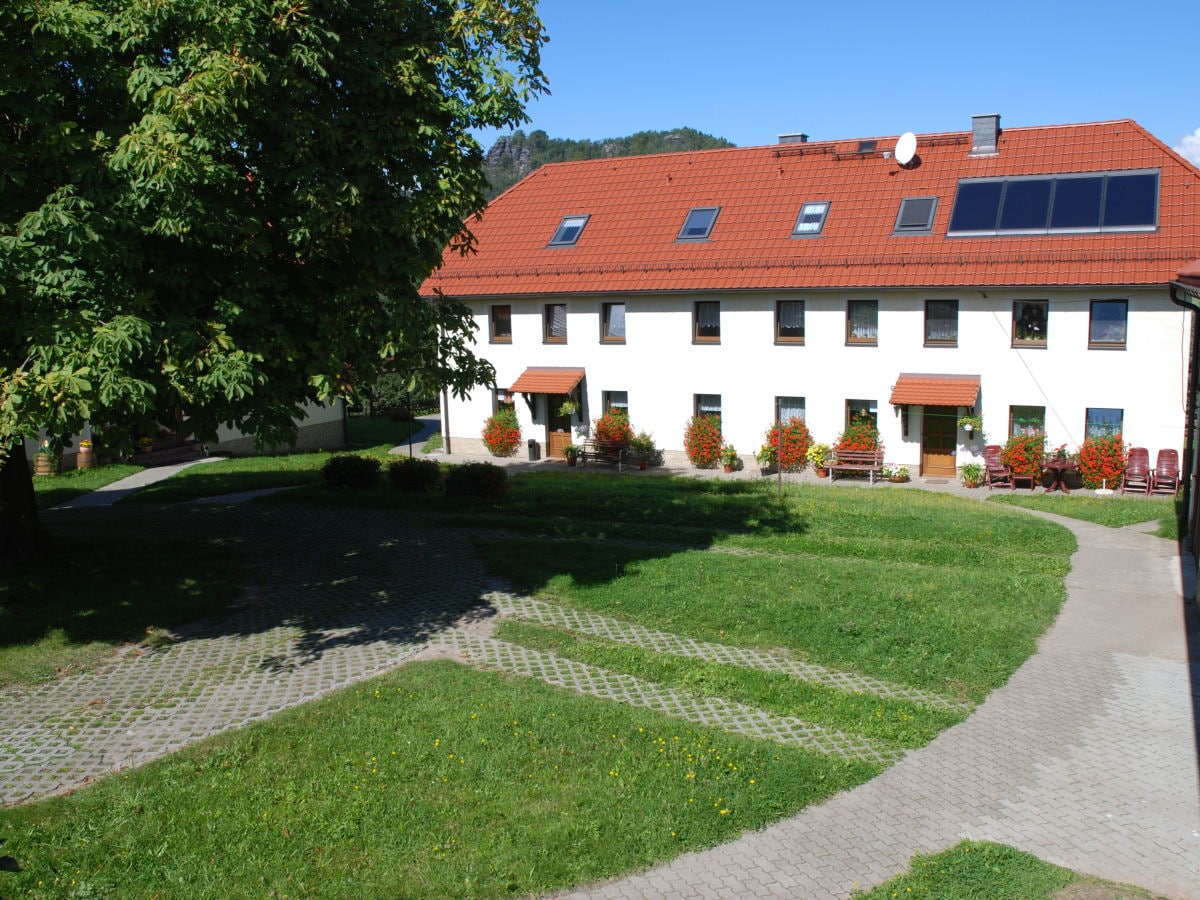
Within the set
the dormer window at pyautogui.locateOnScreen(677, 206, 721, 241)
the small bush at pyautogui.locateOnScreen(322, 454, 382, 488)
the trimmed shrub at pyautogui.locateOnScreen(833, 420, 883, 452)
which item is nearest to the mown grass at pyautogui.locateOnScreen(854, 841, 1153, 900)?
the small bush at pyautogui.locateOnScreen(322, 454, 382, 488)

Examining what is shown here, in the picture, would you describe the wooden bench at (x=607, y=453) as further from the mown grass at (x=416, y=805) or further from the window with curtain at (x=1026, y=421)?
the mown grass at (x=416, y=805)

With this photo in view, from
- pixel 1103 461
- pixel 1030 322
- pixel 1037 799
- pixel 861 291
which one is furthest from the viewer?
pixel 861 291

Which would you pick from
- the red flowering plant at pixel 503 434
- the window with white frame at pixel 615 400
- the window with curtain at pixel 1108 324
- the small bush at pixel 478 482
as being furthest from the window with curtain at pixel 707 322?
the window with curtain at pixel 1108 324

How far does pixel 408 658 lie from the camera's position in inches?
484

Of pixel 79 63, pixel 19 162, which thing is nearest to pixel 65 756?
pixel 19 162

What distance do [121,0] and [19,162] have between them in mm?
2295

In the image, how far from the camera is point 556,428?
31.3m

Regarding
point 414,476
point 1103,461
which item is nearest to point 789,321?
point 1103,461

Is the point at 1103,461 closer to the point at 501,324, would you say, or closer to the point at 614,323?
the point at 614,323

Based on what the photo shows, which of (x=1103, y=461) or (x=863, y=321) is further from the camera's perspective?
(x=863, y=321)

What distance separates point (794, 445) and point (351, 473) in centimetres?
1187

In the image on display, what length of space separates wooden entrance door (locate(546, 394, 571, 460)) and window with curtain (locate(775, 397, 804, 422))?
22.6 feet

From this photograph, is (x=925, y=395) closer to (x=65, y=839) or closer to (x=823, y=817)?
(x=823, y=817)

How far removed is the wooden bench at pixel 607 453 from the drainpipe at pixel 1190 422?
14.0 m
